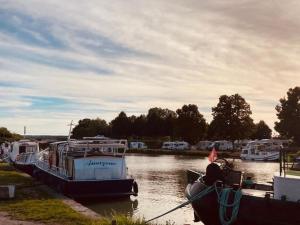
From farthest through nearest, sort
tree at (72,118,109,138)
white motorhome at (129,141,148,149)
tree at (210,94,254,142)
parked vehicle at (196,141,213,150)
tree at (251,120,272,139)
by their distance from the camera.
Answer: tree at (72,118,109,138), tree at (251,120,272,139), white motorhome at (129,141,148,149), parked vehicle at (196,141,213,150), tree at (210,94,254,142)

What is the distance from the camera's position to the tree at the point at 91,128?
6634 inches

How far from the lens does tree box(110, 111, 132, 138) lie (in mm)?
158625

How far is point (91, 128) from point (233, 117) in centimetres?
7118

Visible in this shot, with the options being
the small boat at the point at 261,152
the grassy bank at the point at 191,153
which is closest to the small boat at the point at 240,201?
the small boat at the point at 261,152

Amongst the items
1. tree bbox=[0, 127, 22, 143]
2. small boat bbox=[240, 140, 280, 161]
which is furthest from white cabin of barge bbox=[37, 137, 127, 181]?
tree bbox=[0, 127, 22, 143]

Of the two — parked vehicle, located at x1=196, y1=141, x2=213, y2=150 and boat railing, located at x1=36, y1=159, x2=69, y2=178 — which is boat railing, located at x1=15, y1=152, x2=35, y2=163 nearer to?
boat railing, located at x1=36, y1=159, x2=69, y2=178

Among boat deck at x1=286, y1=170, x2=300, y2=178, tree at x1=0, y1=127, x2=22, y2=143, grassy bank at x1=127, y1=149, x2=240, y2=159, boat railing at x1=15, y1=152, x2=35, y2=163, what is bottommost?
grassy bank at x1=127, y1=149, x2=240, y2=159

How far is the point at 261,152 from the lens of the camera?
83.9 meters

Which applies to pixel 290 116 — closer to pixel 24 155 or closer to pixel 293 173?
pixel 24 155

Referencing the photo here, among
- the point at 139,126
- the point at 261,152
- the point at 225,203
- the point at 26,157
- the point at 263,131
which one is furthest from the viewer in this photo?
the point at 139,126

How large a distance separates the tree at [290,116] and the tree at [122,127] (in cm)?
6907

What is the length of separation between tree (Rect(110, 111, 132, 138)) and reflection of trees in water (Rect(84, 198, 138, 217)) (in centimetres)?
12825

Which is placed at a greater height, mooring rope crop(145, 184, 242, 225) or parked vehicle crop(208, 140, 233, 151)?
parked vehicle crop(208, 140, 233, 151)

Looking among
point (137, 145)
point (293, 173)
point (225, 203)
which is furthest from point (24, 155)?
point (137, 145)
